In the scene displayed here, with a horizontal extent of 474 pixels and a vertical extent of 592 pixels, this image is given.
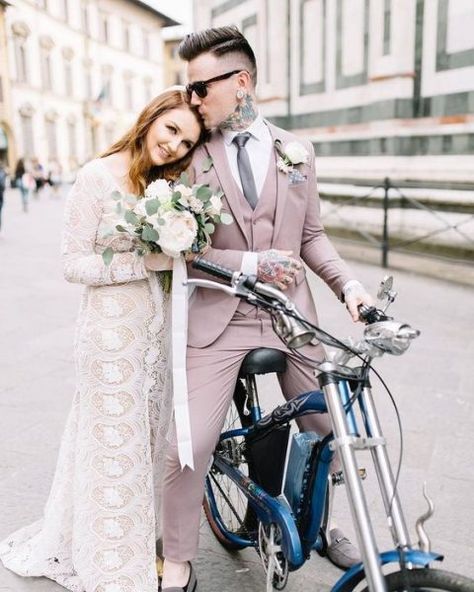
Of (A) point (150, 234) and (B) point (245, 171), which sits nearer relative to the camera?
(A) point (150, 234)

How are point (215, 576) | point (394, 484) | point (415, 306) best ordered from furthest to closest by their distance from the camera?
1. point (415, 306)
2. point (215, 576)
3. point (394, 484)

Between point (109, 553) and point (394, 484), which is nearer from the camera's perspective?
point (394, 484)

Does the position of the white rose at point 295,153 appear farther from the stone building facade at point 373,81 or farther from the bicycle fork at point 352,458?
the stone building facade at point 373,81

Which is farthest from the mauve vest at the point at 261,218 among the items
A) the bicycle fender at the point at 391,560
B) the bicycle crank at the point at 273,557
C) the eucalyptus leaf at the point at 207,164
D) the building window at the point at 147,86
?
the building window at the point at 147,86

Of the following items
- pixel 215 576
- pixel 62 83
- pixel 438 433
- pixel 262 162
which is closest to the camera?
pixel 262 162

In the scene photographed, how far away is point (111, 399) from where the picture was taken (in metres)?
2.29

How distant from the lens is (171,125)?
2139 millimetres

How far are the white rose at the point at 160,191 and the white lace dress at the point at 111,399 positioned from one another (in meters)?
0.25

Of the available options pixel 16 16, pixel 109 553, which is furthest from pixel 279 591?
pixel 16 16

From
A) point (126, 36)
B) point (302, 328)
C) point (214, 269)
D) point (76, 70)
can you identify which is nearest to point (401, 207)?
point (214, 269)

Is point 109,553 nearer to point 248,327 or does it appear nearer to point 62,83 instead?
point 248,327

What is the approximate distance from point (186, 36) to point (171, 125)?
1.09 feet

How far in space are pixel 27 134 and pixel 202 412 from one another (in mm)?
36725

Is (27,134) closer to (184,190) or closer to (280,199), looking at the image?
(280,199)
